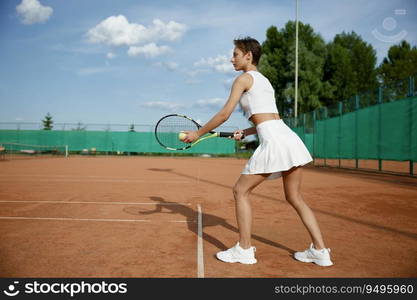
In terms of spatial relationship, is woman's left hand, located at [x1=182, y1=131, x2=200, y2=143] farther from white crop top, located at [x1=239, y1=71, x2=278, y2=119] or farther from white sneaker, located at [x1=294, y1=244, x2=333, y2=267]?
white sneaker, located at [x1=294, y1=244, x2=333, y2=267]

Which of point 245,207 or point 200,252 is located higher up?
point 245,207

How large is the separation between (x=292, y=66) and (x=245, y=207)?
3558 centimetres

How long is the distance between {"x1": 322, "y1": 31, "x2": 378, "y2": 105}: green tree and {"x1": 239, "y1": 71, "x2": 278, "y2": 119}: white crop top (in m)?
38.1

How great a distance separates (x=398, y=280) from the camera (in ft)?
8.00

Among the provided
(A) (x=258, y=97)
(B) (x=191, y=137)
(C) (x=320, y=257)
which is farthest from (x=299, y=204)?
(B) (x=191, y=137)

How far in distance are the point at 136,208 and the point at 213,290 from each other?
3.36 m

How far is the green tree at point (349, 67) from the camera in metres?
39.4

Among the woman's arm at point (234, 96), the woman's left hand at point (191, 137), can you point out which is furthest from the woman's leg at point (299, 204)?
the woman's left hand at point (191, 137)

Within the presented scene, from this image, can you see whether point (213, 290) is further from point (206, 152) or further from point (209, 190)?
point (206, 152)

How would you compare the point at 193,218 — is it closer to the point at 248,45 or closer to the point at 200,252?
the point at 200,252

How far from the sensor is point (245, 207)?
2.93 m

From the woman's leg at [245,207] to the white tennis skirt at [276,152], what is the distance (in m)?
0.07

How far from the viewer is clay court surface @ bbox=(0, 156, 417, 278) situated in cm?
280

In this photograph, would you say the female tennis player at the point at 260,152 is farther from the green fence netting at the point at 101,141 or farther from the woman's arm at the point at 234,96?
the green fence netting at the point at 101,141
